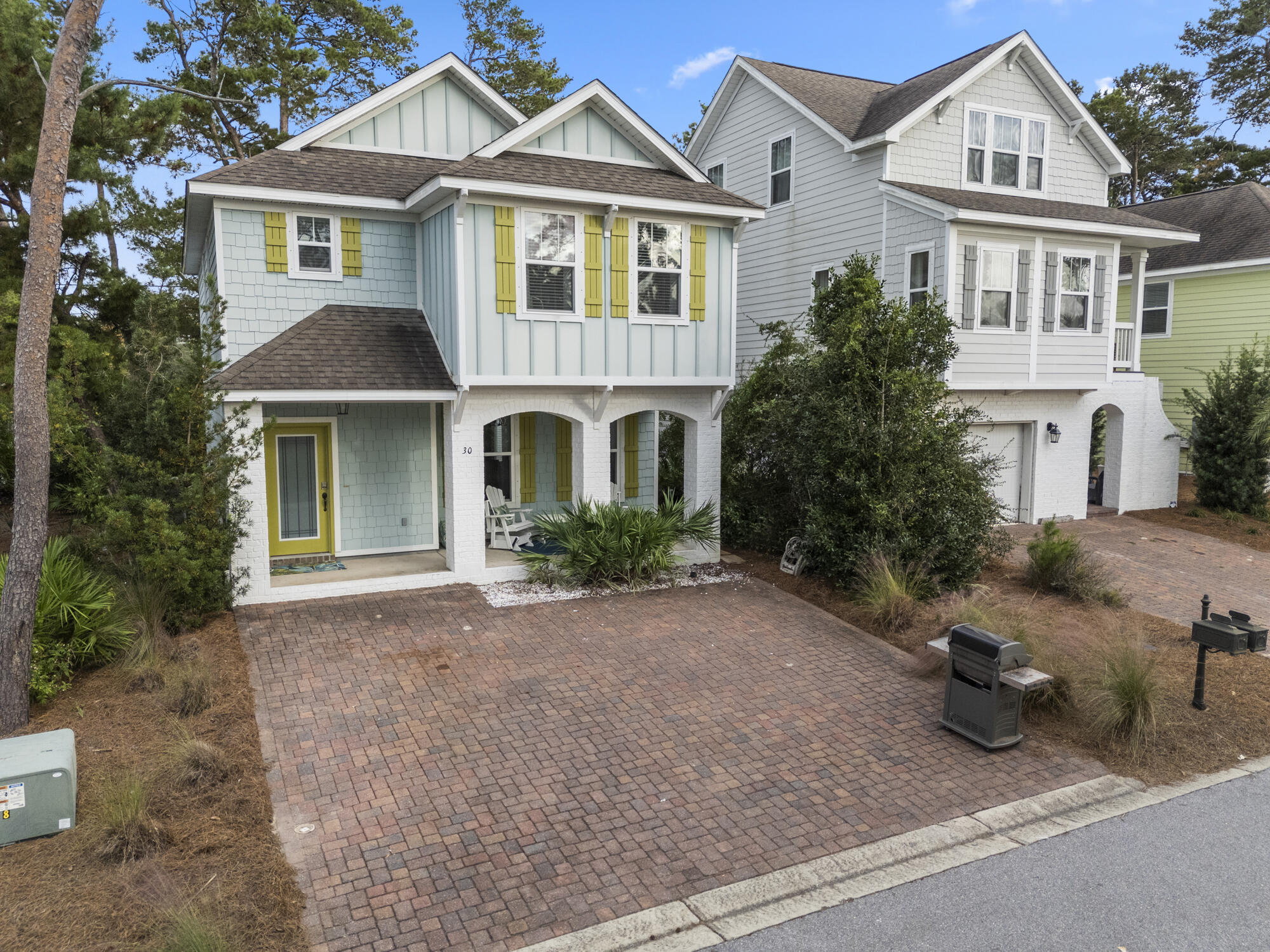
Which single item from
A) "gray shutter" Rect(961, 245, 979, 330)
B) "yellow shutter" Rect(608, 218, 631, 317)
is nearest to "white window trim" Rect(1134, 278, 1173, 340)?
"gray shutter" Rect(961, 245, 979, 330)

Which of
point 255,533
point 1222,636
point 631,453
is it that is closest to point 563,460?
point 631,453

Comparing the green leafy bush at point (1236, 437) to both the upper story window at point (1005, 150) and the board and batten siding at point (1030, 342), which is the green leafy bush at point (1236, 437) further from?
the upper story window at point (1005, 150)

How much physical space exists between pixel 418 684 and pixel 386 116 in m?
9.83

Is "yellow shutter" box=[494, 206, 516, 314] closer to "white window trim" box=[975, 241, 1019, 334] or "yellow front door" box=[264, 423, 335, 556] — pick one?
"yellow front door" box=[264, 423, 335, 556]

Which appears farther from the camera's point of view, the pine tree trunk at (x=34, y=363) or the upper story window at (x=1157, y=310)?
the upper story window at (x=1157, y=310)

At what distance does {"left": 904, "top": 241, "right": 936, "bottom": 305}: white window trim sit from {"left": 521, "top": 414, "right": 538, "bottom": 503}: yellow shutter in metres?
7.10

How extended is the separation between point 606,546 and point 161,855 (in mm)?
7596

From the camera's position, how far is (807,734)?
26.6 feet

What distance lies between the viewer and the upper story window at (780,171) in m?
19.0

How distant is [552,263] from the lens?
1252cm

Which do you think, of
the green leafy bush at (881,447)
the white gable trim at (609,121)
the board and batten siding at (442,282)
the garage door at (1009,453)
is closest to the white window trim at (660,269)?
the white gable trim at (609,121)

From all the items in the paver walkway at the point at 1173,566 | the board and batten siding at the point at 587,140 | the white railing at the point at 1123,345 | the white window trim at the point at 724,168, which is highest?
the white window trim at the point at 724,168

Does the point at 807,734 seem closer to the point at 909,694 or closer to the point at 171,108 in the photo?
the point at 909,694

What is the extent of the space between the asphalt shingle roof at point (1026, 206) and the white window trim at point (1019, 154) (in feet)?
Result: 0.67
